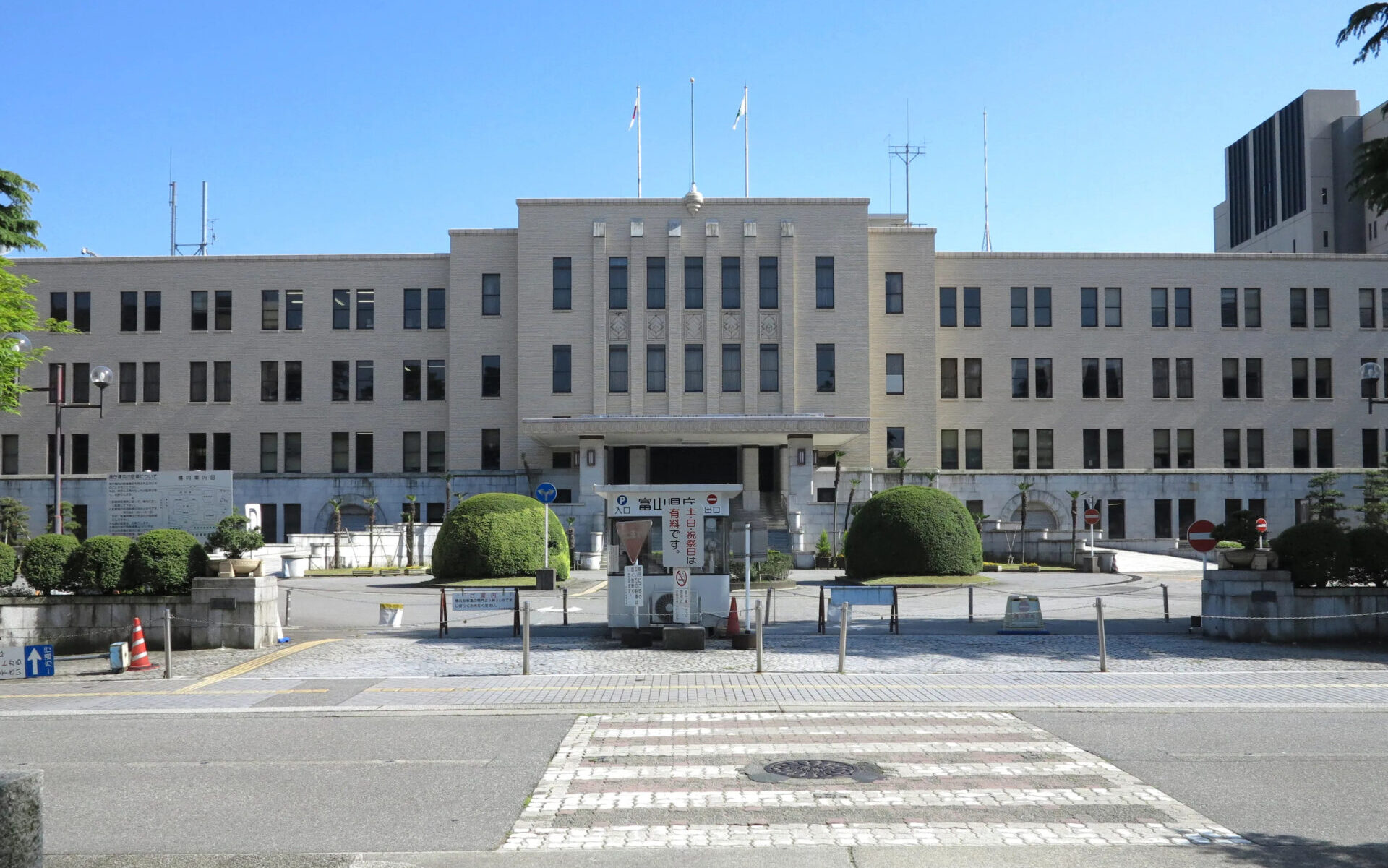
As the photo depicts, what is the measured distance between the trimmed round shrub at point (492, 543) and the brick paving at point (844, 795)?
906 inches

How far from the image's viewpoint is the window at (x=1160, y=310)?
59719 millimetres

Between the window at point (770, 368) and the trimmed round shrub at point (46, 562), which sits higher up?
the window at point (770, 368)

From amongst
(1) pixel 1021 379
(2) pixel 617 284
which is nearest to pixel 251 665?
(2) pixel 617 284

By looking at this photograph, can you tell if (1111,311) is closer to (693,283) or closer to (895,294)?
(895,294)

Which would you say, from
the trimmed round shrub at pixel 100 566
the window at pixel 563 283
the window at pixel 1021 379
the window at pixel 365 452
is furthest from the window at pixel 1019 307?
the trimmed round shrub at pixel 100 566

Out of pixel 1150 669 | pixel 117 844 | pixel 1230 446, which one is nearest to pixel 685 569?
pixel 1150 669

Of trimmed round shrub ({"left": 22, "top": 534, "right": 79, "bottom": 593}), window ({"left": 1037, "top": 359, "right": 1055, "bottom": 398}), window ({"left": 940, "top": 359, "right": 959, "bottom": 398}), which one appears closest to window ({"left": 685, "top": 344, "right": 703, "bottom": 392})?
window ({"left": 940, "top": 359, "right": 959, "bottom": 398})

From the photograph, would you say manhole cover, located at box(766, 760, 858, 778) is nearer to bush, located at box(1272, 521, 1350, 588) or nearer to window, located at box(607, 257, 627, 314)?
bush, located at box(1272, 521, 1350, 588)

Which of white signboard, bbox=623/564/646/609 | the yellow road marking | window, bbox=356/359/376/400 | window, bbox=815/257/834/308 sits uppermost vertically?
window, bbox=815/257/834/308

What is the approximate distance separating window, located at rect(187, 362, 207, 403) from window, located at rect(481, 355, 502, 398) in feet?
→ 48.2

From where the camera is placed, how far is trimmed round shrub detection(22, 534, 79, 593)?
18953 mm

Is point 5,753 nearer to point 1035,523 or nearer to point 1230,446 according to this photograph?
point 1035,523

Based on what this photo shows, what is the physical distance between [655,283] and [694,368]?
4691 mm

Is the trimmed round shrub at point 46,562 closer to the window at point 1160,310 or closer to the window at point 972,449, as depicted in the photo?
the window at point 972,449
